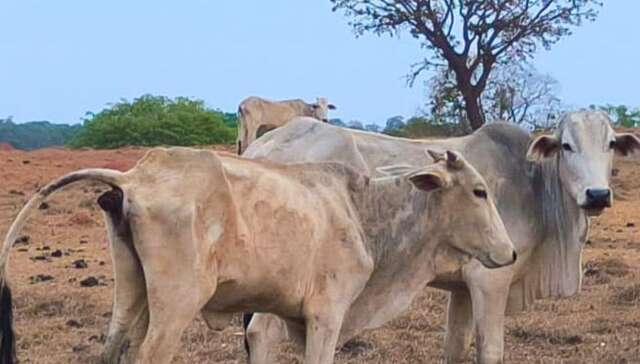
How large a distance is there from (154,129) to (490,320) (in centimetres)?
2803

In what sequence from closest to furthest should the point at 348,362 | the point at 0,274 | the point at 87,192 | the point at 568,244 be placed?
the point at 0,274 < the point at 568,244 < the point at 348,362 < the point at 87,192

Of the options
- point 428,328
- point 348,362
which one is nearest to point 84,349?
point 348,362

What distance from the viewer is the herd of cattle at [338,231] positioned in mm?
5074

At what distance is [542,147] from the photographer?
707cm

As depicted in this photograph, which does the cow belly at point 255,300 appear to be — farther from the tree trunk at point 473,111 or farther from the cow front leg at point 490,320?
the tree trunk at point 473,111

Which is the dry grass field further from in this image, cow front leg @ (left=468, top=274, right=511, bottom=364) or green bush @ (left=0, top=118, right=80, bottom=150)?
green bush @ (left=0, top=118, right=80, bottom=150)

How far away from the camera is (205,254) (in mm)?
5094

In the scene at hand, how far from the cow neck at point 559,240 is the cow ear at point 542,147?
7cm

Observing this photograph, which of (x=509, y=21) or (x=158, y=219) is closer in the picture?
(x=158, y=219)

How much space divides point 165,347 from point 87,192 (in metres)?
13.6

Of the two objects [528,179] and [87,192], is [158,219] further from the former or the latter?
[87,192]

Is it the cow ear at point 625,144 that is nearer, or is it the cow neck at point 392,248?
the cow neck at point 392,248

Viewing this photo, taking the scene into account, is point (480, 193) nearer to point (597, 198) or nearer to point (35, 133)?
point (597, 198)

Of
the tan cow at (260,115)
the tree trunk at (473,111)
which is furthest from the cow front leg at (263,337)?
the tree trunk at (473,111)
